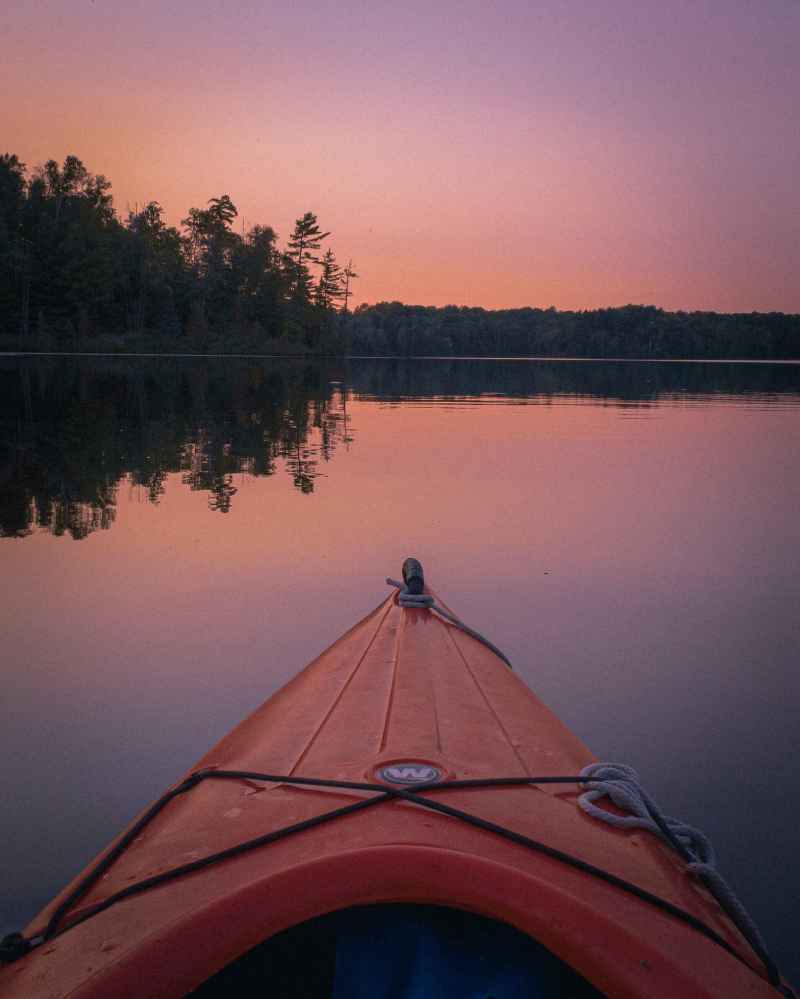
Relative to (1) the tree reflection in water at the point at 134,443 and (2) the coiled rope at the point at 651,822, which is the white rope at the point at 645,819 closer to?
(2) the coiled rope at the point at 651,822

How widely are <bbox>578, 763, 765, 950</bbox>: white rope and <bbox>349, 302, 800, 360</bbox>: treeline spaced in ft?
269

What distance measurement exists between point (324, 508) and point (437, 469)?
8.80 ft

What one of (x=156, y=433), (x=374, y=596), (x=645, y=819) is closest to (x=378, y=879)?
(x=645, y=819)

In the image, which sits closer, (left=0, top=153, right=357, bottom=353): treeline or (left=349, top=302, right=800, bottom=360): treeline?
(left=0, top=153, right=357, bottom=353): treeline

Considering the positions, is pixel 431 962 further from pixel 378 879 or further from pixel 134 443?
pixel 134 443

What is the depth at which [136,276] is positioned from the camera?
50281 mm

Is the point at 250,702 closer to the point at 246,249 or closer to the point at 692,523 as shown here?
the point at 692,523

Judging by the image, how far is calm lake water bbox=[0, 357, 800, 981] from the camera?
322 centimetres

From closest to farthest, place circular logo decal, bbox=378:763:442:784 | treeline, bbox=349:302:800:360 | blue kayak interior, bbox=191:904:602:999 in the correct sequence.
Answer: blue kayak interior, bbox=191:904:602:999 → circular logo decal, bbox=378:763:442:784 → treeline, bbox=349:302:800:360

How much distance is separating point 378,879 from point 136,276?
53.6 meters

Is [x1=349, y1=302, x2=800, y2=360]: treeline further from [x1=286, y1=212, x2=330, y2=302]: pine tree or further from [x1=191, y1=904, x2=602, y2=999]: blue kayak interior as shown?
[x1=191, y1=904, x2=602, y2=999]: blue kayak interior

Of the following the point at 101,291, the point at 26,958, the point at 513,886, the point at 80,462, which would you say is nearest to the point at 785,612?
the point at 513,886

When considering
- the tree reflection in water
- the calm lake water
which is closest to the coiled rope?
the calm lake water

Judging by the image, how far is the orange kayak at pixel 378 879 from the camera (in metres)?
1.36
